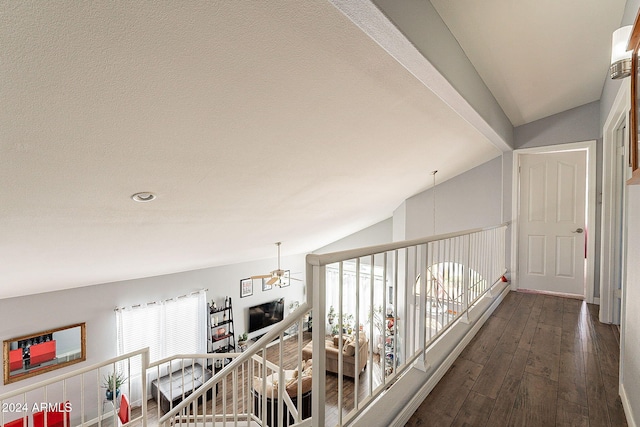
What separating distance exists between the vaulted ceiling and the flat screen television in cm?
467

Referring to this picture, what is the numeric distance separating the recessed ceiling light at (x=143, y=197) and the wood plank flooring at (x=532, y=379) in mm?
2282

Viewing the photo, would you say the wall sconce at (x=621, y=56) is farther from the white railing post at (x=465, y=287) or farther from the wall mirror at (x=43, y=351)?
the wall mirror at (x=43, y=351)

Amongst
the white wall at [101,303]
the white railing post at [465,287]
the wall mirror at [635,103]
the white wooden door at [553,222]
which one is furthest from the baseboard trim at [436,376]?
the white wall at [101,303]

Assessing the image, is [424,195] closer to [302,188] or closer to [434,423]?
[302,188]

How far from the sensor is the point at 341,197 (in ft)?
13.3

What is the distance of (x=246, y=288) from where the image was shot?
7.70 m

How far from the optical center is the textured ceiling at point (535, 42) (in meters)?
1.86

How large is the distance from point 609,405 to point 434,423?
108cm

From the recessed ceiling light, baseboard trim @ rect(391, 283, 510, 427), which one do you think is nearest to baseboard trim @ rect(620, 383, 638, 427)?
baseboard trim @ rect(391, 283, 510, 427)

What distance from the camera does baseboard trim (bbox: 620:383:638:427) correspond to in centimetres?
153

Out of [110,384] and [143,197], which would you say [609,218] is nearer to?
[143,197]

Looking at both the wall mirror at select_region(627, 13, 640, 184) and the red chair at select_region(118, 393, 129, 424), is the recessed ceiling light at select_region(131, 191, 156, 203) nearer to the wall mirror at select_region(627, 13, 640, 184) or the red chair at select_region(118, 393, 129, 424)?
the wall mirror at select_region(627, 13, 640, 184)

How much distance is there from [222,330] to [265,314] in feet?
4.12

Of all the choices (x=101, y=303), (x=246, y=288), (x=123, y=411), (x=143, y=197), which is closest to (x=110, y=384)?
(x=123, y=411)
